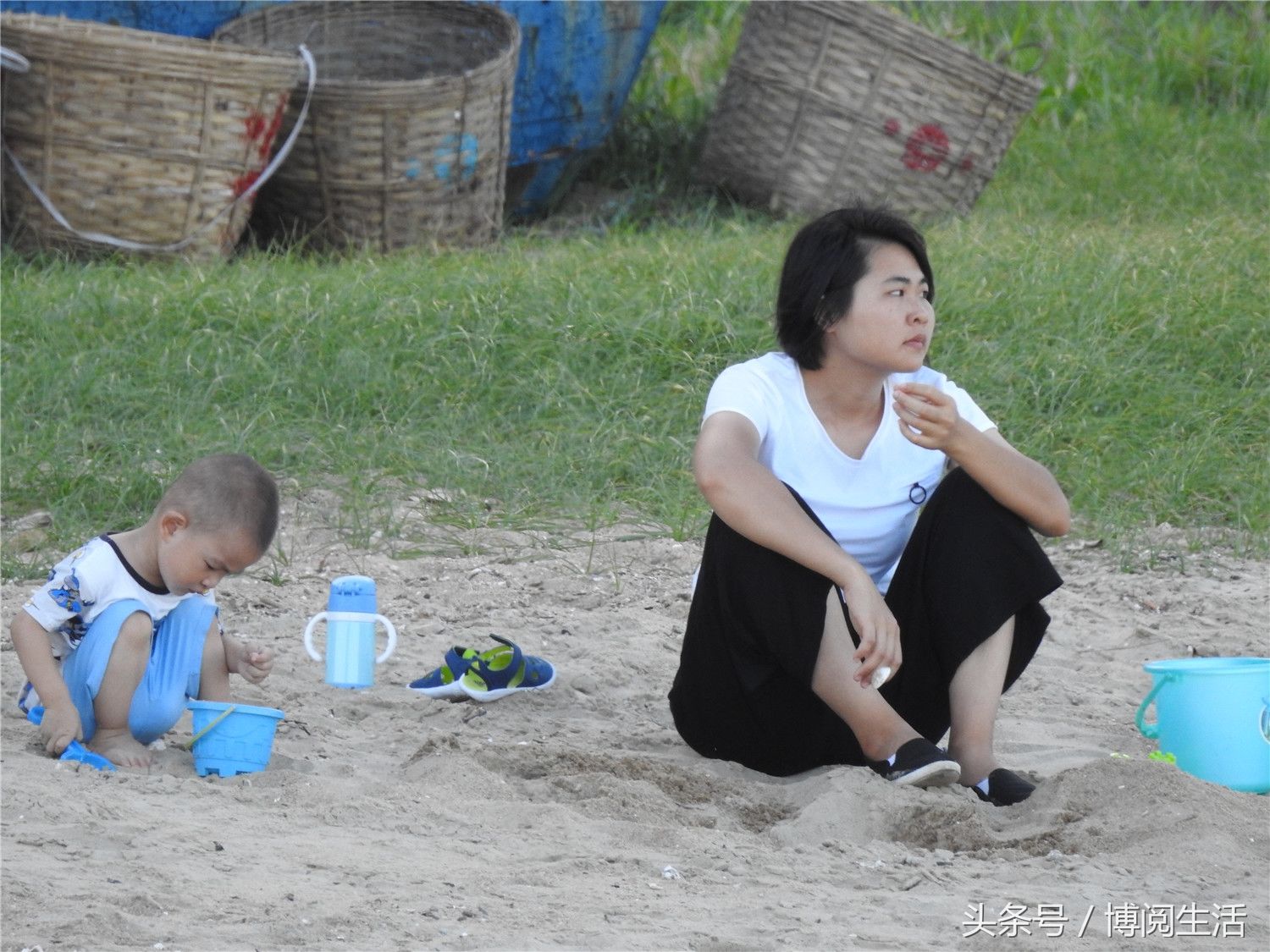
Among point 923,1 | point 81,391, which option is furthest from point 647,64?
point 81,391

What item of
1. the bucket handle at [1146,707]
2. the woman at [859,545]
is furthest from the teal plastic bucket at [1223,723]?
the woman at [859,545]

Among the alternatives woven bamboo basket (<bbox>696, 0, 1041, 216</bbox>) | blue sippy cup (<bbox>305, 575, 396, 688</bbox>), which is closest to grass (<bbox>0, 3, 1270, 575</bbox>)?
woven bamboo basket (<bbox>696, 0, 1041, 216</bbox>)

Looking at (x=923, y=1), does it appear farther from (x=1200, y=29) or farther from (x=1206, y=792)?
(x=1206, y=792)

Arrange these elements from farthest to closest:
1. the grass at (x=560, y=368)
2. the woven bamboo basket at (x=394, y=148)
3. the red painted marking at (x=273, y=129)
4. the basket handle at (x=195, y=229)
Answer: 1. the woven bamboo basket at (x=394, y=148)
2. the red painted marking at (x=273, y=129)
3. the basket handle at (x=195, y=229)
4. the grass at (x=560, y=368)

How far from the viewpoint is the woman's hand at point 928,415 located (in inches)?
95.7

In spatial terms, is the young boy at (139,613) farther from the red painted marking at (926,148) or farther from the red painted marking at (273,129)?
the red painted marking at (926,148)

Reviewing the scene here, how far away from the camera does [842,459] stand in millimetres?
2635

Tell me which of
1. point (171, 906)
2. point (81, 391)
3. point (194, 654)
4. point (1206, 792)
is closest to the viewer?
point (171, 906)

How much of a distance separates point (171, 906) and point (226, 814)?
37cm

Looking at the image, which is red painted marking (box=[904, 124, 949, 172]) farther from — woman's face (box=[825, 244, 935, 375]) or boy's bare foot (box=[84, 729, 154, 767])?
boy's bare foot (box=[84, 729, 154, 767])

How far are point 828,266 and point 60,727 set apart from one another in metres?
1.44

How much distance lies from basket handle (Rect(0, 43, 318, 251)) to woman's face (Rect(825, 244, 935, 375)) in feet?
12.1

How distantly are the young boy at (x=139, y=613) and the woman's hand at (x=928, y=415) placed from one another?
3.33ft

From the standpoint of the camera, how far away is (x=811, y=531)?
94.9 inches
